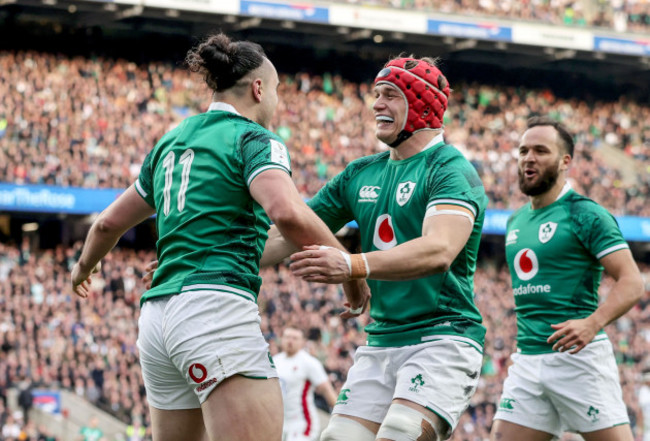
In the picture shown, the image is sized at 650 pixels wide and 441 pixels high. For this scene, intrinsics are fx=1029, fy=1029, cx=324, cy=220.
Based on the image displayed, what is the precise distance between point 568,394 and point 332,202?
203cm

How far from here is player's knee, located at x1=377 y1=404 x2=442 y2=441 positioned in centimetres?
463

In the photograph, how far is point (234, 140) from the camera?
14.8ft

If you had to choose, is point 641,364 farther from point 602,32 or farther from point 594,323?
point 594,323

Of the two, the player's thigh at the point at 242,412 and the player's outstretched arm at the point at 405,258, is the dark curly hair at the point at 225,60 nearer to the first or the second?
the player's outstretched arm at the point at 405,258

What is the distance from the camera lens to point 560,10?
35.0 m

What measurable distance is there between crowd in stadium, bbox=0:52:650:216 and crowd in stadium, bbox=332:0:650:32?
254cm

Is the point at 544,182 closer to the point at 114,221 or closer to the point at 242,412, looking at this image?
the point at 114,221

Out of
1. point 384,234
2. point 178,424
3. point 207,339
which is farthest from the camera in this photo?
point 384,234

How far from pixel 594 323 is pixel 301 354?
553 cm

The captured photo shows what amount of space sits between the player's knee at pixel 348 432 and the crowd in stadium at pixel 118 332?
13.3 metres

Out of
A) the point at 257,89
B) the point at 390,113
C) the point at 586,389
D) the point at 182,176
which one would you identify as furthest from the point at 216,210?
the point at 586,389

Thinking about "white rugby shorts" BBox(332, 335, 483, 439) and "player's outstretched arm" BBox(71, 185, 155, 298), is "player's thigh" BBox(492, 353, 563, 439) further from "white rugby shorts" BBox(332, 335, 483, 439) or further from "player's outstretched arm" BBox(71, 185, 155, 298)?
"player's outstretched arm" BBox(71, 185, 155, 298)

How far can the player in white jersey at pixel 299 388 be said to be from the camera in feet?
35.2

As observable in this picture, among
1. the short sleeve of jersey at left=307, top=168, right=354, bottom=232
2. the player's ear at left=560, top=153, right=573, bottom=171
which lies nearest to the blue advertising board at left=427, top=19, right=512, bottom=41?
the player's ear at left=560, top=153, right=573, bottom=171
